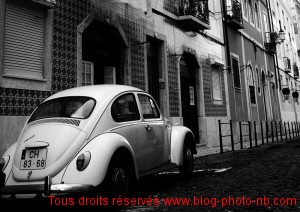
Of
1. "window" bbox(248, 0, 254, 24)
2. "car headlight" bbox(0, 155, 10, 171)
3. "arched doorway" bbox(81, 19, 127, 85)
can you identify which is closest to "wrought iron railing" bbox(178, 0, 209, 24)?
"arched doorway" bbox(81, 19, 127, 85)

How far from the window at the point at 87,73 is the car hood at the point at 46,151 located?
5454 mm

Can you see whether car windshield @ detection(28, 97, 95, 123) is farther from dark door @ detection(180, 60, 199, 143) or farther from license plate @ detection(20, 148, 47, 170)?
dark door @ detection(180, 60, 199, 143)

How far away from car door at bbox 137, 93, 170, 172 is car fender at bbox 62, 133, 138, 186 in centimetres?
77

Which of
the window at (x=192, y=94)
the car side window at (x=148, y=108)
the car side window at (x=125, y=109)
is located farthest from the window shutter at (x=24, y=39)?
the window at (x=192, y=94)

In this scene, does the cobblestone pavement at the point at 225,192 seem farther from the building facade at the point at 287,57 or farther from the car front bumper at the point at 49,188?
the building facade at the point at 287,57

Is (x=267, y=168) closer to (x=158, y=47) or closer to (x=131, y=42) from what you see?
(x=131, y=42)

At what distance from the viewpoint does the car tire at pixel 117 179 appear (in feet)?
13.0

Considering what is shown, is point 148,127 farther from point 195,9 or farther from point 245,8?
point 245,8

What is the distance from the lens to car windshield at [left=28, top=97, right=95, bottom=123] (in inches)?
172

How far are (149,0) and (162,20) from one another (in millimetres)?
1172

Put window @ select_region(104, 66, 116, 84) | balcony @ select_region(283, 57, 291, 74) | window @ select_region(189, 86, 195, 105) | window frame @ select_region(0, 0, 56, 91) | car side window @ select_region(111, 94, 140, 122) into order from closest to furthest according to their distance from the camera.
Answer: car side window @ select_region(111, 94, 140, 122) → window frame @ select_region(0, 0, 56, 91) → window @ select_region(104, 66, 116, 84) → window @ select_region(189, 86, 195, 105) → balcony @ select_region(283, 57, 291, 74)

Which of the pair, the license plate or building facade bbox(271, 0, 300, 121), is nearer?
the license plate

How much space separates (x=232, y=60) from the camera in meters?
19.3

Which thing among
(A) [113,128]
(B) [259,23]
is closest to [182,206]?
(A) [113,128]
